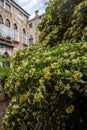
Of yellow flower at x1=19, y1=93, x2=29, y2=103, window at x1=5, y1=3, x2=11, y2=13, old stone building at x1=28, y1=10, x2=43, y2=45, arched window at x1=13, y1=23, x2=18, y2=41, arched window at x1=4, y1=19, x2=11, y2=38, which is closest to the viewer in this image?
yellow flower at x1=19, y1=93, x2=29, y2=103

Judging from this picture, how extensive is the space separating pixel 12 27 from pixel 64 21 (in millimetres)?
18977

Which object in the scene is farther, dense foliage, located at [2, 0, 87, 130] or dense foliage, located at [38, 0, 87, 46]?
dense foliage, located at [38, 0, 87, 46]

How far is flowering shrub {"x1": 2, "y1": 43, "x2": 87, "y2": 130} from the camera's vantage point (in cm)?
426

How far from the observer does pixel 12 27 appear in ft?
90.3

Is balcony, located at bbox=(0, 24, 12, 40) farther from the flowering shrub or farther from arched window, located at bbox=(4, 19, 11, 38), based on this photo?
the flowering shrub

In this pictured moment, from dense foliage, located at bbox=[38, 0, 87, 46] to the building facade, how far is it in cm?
1461

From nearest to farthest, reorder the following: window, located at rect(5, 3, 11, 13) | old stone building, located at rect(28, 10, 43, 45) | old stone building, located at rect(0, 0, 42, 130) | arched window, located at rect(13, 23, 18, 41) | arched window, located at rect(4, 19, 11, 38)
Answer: old stone building, located at rect(0, 0, 42, 130), arched window, located at rect(4, 19, 11, 38), window, located at rect(5, 3, 11, 13), arched window, located at rect(13, 23, 18, 41), old stone building, located at rect(28, 10, 43, 45)

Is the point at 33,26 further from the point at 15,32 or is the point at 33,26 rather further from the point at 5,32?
the point at 5,32

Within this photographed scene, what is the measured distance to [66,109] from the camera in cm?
429

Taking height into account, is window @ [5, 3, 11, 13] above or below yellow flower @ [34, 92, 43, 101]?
above

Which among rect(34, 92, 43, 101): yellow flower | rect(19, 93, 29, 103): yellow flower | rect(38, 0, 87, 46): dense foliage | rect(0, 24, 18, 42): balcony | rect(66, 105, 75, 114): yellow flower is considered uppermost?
rect(0, 24, 18, 42): balcony

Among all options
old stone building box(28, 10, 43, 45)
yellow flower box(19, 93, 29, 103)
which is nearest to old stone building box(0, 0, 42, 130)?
old stone building box(28, 10, 43, 45)

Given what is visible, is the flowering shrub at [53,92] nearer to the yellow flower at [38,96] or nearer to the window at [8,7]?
the yellow flower at [38,96]

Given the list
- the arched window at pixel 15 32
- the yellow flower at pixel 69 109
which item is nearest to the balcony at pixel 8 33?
the arched window at pixel 15 32
